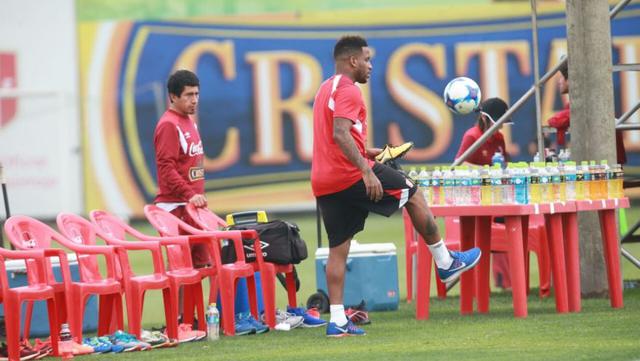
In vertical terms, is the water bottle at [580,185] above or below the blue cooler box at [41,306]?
above

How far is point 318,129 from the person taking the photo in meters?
9.96

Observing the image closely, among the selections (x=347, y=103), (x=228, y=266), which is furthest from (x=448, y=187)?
(x=228, y=266)

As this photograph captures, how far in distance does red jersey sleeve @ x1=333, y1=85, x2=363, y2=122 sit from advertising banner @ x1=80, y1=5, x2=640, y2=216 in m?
17.8

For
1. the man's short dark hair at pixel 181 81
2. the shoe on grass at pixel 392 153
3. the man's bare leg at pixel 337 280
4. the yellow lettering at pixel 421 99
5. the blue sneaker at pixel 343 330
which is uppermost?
the yellow lettering at pixel 421 99

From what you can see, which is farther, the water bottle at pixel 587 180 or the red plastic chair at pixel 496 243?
the red plastic chair at pixel 496 243

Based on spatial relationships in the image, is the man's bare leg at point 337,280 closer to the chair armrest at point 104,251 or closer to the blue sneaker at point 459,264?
the blue sneaker at point 459,264

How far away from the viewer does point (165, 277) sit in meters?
10.2

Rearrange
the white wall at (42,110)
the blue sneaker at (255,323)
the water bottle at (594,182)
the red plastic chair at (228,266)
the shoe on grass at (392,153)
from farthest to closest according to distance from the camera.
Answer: the white wall at (42,110)
the water bottle at (594,182)
the blue sneaker at (255,323)
the red plastic chair at (228,266)
the shoe on grass at (392,153)

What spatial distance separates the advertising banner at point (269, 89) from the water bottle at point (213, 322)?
1758 cm

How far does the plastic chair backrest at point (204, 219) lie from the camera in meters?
11.1

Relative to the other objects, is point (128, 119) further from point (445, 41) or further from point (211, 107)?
point (445, 41)

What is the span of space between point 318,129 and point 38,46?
795 inches

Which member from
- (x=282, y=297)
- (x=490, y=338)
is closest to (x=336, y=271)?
(x=490, y=338)

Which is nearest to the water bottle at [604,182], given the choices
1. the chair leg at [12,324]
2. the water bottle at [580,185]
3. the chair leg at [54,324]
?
the water bottle at [580,185]
